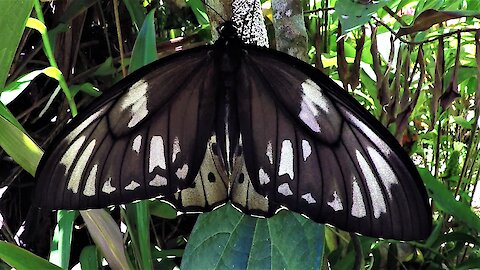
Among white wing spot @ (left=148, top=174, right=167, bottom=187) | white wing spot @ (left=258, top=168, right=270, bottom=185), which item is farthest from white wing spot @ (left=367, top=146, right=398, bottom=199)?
white wing spot @ (left=148, top=174, right=167, bottom=187)

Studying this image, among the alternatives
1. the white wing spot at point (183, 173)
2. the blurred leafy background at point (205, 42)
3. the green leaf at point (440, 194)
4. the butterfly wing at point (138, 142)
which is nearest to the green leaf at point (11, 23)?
the blurred leafy background at point (205, 42)

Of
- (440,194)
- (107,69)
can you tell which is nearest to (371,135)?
(440,194)

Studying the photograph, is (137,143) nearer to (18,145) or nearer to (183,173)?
(183,173)

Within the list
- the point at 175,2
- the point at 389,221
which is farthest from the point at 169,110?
the point at 175,2

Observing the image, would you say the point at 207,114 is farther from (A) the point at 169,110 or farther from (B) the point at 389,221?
(B) the point at 389,221

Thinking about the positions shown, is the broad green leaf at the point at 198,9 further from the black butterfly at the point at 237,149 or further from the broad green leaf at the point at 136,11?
the black butterfly at the point at 237,149

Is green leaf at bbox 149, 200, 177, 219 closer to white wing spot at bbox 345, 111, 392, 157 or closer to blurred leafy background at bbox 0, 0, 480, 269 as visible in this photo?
blurred leafy background at bbox 0, 0, 480, 269
